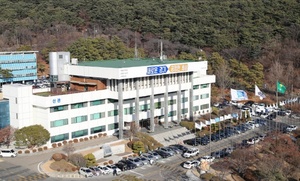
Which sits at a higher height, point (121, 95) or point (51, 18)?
point (51, 18)

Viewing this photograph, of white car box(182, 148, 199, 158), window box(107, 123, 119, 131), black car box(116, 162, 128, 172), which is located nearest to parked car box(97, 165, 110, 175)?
black car box(116, 162, 128, 172)

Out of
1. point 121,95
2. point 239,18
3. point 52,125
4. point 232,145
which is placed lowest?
point 232,145

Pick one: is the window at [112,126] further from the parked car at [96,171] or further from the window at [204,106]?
the window at [204,106]

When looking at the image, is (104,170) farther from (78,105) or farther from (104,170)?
(78,105)

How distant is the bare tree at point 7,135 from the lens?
122 feet

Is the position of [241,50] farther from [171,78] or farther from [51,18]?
[51,18]

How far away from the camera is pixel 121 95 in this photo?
40219 millimetres

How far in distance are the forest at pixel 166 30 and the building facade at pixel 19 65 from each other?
946 centimetres

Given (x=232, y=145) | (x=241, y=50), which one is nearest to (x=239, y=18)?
(x=241, y=50)

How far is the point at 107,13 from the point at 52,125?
58.3 m

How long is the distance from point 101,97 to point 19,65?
22.4 meters

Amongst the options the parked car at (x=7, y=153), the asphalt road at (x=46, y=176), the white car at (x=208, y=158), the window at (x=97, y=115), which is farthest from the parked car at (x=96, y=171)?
the window at (x=97, y=115)

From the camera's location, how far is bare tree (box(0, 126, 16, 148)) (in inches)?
1467

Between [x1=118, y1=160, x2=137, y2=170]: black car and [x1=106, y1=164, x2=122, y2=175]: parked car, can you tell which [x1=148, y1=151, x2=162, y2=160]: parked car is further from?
[x1=106, y1=164, x2=122, y2=175]: parked car
